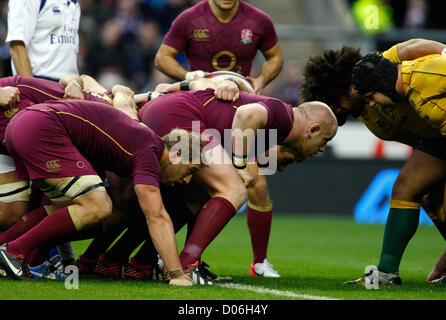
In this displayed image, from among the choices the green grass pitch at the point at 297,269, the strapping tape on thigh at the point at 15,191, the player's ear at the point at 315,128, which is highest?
the player's ear at the point at 315,128

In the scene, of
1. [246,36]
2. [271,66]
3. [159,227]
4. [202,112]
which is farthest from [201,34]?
[159,227]

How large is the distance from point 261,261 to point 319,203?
651cm

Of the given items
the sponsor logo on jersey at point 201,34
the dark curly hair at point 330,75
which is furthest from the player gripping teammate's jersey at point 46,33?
the dark curly hair at point 330,75

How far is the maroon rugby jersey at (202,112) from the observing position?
19.3 feet

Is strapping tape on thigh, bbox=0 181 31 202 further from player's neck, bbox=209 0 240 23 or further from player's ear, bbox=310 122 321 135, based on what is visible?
player's neck, bbox=209 0 240 23

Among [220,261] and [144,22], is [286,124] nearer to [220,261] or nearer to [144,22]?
[220,261]

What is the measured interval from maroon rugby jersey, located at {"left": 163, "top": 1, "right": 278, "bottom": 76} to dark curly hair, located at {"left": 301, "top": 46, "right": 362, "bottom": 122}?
1.20m

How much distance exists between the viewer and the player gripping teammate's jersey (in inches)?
279

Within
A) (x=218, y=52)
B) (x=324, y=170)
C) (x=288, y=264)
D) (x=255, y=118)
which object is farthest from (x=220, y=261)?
(x=324, y=170)

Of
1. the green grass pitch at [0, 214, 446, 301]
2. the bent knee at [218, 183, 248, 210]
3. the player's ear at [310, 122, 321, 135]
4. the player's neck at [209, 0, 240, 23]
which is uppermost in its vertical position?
the player's neck at [209, 0, 240, 23]

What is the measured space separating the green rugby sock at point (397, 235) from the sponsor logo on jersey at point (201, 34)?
8.78 feet

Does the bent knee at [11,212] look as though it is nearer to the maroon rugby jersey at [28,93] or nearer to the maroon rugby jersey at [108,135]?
the maroon rugby jersey at [28,93]

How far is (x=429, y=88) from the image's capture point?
17.7 feet

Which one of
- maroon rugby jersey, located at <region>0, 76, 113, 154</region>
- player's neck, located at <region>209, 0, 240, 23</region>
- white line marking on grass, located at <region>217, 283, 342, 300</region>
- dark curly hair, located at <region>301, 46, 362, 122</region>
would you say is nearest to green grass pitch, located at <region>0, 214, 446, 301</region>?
white line marking on grass, located at <region>217, 283, 342, 300</region>
